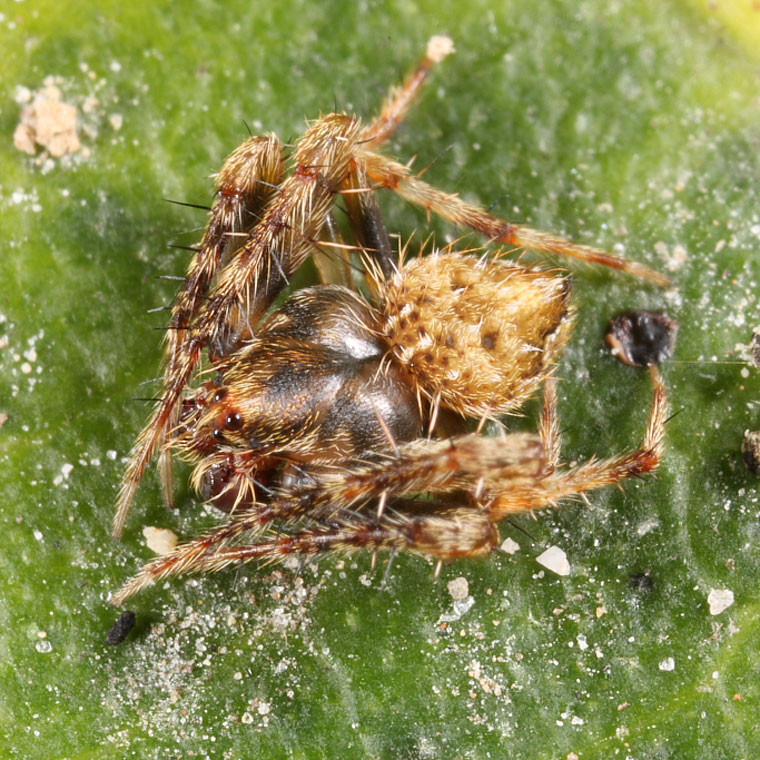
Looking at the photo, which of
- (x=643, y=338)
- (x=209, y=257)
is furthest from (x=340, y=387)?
(x=643, y=338)

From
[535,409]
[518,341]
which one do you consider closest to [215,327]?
[518,341]

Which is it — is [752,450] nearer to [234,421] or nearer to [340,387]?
[340,387]

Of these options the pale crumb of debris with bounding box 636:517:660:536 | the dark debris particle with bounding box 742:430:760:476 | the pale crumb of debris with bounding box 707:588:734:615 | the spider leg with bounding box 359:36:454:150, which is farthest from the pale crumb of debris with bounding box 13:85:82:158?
the pale crumb of debris with bounding box 707:588:734:615

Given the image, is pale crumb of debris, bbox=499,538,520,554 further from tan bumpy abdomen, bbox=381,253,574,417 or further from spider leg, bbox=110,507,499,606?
tan bumpy abdomen, bbox=381,253,574,417

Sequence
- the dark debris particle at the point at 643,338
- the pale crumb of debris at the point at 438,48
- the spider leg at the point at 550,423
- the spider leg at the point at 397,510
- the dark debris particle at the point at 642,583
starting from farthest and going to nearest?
the pale crumb of debris at the point at 438,48
the dark debris particle at the point at 643,338
the dark debris particle at the point at 642,583
the spider leg at the point at 550,423
the spider leg at the point at 397,510

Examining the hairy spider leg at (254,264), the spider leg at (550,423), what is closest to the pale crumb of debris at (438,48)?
the hairy spider leg at (254,264)

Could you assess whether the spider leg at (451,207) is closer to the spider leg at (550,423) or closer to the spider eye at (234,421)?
the spider leg at (550,423)

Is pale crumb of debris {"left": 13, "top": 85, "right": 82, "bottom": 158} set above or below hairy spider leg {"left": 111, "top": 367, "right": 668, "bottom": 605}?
above

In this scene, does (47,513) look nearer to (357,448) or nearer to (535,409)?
(357,448)
